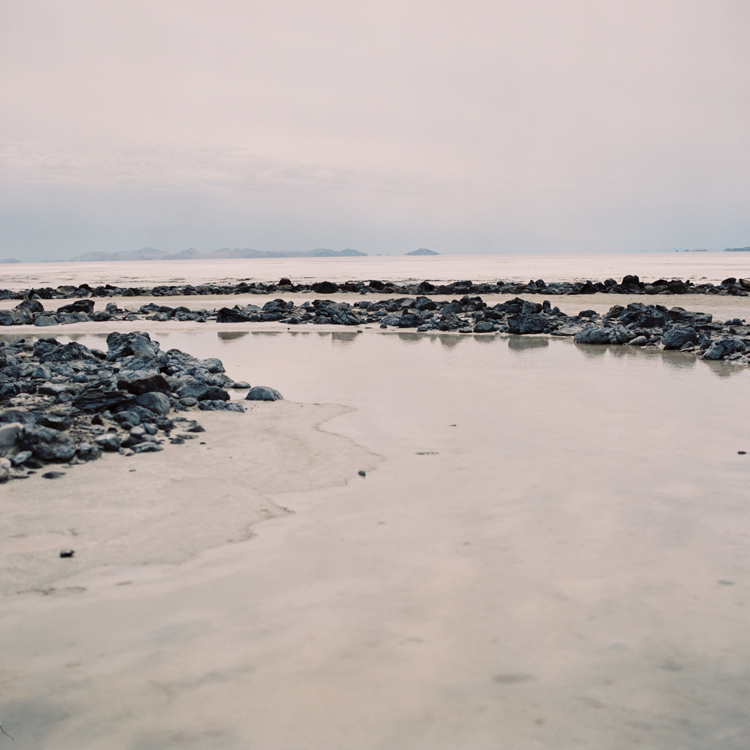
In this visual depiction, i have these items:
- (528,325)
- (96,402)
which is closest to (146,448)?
(96,402)

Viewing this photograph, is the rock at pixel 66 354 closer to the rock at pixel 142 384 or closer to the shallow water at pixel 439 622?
the rock at pixel 142 384

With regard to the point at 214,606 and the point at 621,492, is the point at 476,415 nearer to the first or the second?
the point at 621,492

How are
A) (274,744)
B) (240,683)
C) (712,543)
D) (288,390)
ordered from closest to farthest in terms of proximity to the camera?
(274,744), (240,683), (712,543), (288,390)

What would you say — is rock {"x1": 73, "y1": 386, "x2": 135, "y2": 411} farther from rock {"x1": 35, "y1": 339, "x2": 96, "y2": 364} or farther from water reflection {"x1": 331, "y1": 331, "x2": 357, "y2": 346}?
water reflection {"x1": 331, "y1": 331, "x2": 357, "y2": 346}

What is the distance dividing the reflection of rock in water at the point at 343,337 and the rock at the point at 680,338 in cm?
891

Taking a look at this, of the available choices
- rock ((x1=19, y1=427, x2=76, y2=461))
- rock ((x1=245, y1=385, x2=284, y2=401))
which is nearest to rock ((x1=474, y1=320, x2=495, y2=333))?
rock ((x1=245, y1=385, x2=284, y2=401))

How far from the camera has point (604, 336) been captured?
1911cm

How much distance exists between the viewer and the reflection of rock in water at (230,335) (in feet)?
69.3

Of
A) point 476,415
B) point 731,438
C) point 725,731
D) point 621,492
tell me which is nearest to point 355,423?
point 476,415

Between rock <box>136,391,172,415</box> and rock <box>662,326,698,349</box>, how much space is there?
1398 cm

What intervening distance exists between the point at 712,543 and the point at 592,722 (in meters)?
2.52

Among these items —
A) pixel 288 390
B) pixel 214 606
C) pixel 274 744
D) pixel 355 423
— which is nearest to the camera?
pixel 274 744

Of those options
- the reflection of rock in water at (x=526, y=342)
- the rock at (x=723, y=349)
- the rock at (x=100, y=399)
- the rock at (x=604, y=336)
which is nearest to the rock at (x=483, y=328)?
the reflection of rock in water at (x=526, y=342)

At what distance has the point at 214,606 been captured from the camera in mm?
4172
